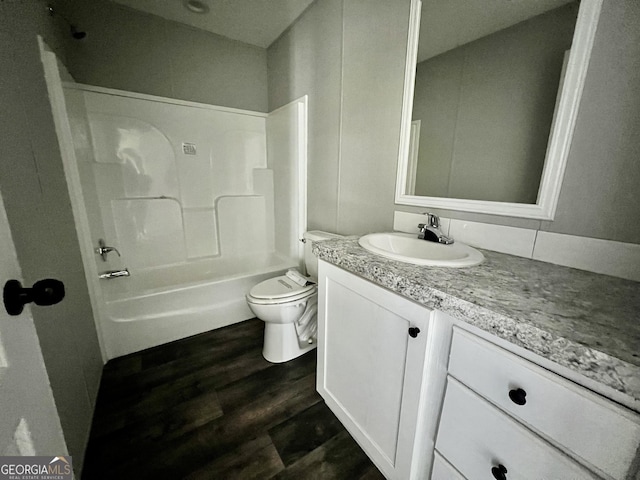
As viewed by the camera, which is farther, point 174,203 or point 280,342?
point 174,203

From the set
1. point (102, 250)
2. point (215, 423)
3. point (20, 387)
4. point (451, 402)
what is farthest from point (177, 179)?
point (451, 402)

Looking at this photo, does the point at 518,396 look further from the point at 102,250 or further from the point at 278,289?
the point at 102,250

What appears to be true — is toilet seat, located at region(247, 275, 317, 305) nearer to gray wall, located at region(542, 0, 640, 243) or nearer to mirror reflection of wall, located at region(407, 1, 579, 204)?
mirror reflection of wall, located at region(407, 1, 579, 204)

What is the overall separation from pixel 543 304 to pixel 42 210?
1.60 metres

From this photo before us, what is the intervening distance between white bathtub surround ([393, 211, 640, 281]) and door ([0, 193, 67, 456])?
131 centimetres

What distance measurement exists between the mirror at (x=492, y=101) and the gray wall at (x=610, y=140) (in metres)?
0.03

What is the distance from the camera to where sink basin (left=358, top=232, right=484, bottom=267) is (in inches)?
29.8

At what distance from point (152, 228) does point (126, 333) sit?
898 millimetres

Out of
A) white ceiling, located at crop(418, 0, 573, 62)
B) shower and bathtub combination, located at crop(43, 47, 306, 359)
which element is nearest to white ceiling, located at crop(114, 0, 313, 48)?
shower and bathtub combination, located at crop(43, 47, 306, 359)

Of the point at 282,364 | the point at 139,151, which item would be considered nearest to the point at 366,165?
the point at 282,364

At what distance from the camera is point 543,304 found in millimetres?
536

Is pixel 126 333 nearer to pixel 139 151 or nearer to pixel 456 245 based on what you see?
pixel 139 151

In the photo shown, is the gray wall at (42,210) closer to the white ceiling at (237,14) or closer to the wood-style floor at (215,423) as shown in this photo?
the wood-style floor at (215,423)

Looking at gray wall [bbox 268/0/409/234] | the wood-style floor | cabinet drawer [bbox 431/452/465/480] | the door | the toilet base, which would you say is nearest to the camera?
the door
